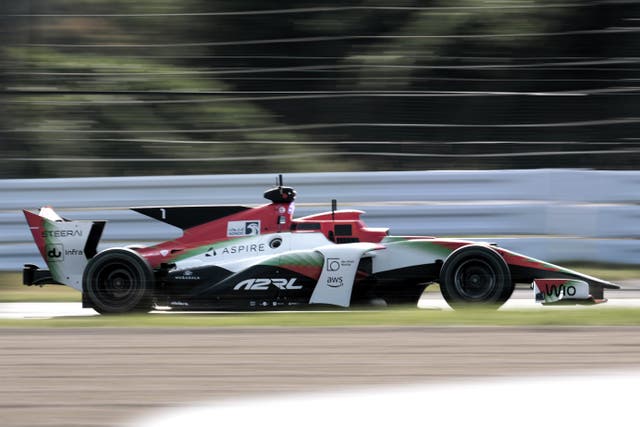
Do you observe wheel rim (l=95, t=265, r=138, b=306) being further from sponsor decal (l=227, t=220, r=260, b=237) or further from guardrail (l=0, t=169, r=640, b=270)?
guardrail (l=0, t=169, r=640, b=270)

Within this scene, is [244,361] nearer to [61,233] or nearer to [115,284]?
[115,284]

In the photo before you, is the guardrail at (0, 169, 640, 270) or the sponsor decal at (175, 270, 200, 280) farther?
the guardrail at (0, 169, 640, 270)

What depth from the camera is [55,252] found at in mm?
9852

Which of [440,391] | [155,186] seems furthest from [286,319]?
[155,186]

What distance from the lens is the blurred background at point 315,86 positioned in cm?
1401

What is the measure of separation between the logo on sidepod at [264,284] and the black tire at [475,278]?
1.37 metres

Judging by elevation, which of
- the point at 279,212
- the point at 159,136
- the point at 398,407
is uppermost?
the point at 159,136

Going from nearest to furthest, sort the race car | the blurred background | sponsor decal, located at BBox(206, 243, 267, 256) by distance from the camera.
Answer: the race car, sponsor decal, located at BBox(206, 243, 267, 256), the blurred background

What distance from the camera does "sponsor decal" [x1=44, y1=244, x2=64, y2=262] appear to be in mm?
9844

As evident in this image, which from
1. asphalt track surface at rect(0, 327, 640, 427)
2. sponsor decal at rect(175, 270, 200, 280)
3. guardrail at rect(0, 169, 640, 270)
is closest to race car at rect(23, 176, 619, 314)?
sponsor decal at rect(175, 270, 200, 280)

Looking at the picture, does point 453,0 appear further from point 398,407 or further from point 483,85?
point 398,407

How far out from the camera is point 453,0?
54.2 ft

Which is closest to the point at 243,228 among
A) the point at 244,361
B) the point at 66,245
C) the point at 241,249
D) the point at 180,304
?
the point at 241,249

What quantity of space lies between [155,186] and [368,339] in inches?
235
